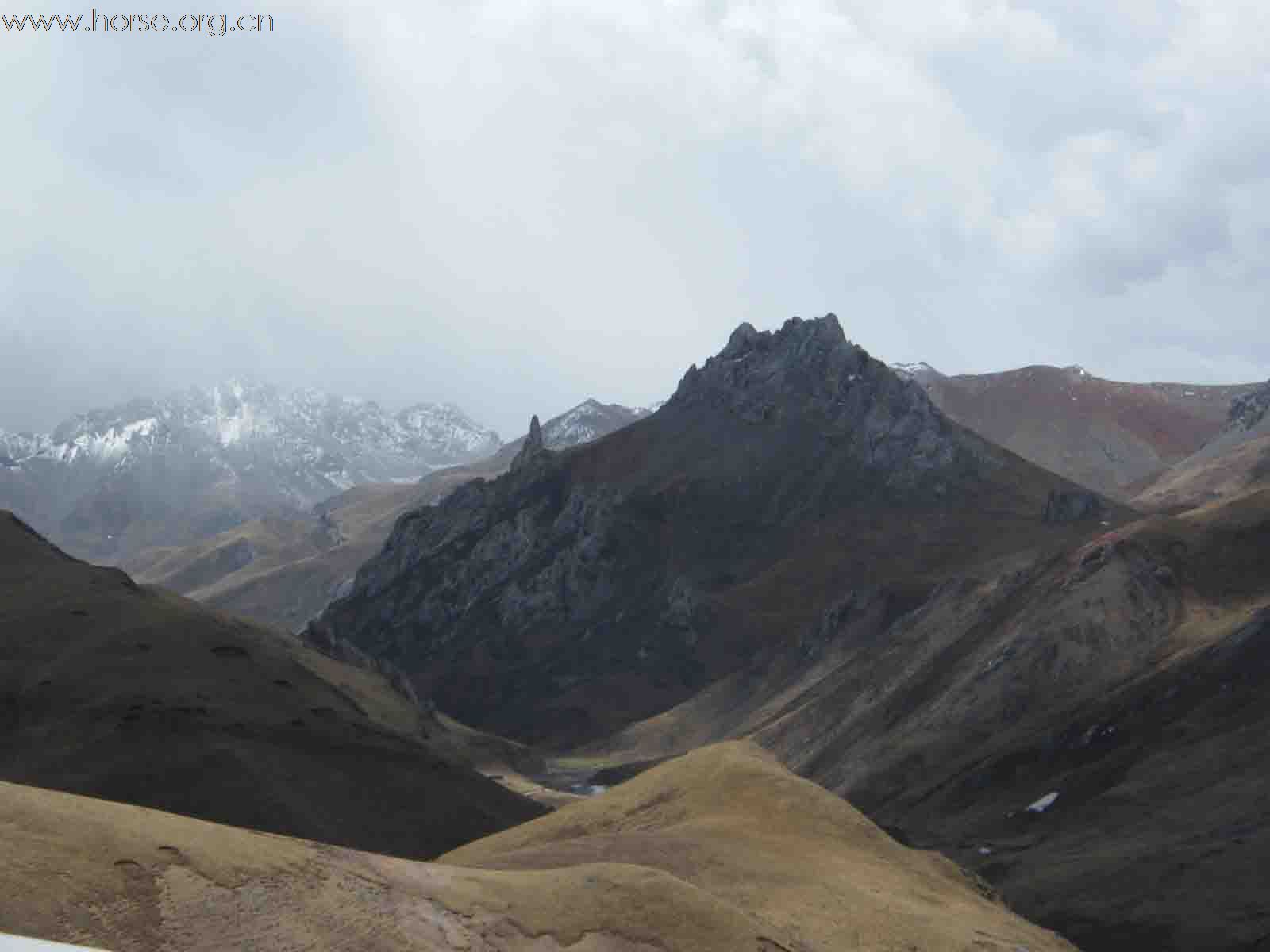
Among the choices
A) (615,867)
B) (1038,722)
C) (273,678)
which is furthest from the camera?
→ (1038,722)

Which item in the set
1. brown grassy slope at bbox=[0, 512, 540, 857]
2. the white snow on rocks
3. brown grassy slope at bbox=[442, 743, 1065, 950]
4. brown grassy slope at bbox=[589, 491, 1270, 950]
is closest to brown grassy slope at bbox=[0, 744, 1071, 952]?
brown grassy slope at bbox=[442, 743, 1065, 950]

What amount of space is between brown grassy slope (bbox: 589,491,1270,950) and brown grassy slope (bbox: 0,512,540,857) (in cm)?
4591

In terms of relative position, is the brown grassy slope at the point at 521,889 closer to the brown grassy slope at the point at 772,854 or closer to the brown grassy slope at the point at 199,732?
the brown grassy slope at the point at 772,854

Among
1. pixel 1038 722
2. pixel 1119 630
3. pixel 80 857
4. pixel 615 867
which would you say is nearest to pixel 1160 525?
pixel 1119 630

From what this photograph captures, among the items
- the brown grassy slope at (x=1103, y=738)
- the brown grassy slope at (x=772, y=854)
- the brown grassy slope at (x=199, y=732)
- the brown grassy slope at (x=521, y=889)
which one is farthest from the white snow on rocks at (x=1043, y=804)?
the brown grassy slope at (x=521, y=889)

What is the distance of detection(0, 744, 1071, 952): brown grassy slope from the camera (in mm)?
36188

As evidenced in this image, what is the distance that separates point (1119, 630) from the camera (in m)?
167

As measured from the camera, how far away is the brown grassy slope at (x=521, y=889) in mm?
36188

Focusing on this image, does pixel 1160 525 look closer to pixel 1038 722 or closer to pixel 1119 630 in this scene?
pixel 1119 630

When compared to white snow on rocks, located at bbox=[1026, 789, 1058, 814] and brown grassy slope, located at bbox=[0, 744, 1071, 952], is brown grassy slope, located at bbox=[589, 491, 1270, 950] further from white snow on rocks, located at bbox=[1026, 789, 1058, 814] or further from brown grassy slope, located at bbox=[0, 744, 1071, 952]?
brown grassy slope, located at bbox=[0, 744, 1071, 952]

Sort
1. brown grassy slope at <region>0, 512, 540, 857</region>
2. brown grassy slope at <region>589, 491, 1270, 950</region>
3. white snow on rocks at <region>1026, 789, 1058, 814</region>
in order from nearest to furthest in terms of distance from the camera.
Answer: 1. brown grassy slope at <region>0, 512, 540, 857</region>
2. brown grassy slope at <region>589, 491, 1270, 950</region>
3. white snow on rocks at <region>1026, 789, 1058, 814</region>

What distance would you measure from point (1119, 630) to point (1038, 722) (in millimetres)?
18382

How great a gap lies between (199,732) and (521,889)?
62.6 meters

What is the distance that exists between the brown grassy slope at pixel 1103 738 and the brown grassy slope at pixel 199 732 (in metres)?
45.9
